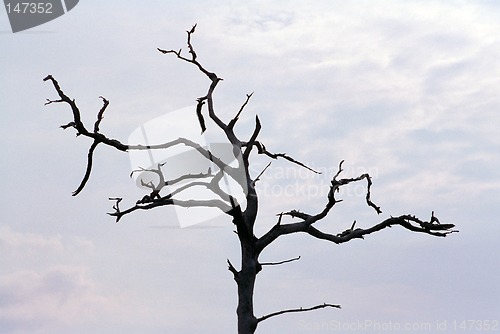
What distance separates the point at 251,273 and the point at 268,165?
1823 mm

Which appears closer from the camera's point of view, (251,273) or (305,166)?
(251,273)

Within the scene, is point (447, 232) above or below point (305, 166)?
below

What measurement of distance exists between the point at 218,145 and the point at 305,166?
5.37 feet

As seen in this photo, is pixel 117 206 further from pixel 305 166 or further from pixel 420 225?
pixel 420 225

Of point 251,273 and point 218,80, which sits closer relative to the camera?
point 251,273

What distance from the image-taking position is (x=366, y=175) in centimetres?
1359

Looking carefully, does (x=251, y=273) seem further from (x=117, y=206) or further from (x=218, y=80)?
(x=218, y=80)

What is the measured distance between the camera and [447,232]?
13422 mm

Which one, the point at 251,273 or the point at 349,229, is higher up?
the point at 349,229

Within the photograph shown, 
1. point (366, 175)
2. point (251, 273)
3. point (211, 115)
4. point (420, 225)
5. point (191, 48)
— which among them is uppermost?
point (191, 48)

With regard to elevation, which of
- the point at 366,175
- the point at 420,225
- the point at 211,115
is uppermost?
the point at 211,115

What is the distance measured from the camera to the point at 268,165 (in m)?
13.3

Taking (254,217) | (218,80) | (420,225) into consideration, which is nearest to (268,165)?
(254,217)

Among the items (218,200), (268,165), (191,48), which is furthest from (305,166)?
(191,48)
